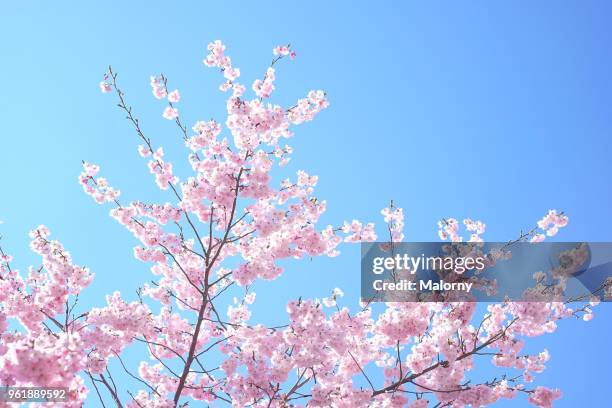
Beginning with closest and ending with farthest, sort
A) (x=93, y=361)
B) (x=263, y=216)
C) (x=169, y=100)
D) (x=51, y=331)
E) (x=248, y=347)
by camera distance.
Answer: (x=93, y=361) → (x=51, y=331) → (x=248, y=347) → (x=263, y=216) → (x=169, y=100)

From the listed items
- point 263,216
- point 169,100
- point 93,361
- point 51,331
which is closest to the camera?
point 93,361

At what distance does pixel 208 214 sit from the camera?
8.58 metres

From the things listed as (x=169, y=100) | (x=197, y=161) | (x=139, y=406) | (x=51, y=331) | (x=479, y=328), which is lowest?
(x=139, y=406)

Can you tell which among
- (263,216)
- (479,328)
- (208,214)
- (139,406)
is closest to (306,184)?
(263,216)

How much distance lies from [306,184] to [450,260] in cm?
258

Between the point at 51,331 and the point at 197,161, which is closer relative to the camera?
the point at 51,331

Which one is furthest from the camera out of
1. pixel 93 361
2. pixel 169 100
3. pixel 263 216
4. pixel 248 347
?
pixel 169 100

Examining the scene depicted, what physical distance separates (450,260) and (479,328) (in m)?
1.18

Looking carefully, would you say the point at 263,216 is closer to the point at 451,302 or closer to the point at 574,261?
the point at 451,302

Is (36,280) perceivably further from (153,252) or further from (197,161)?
(197,161)

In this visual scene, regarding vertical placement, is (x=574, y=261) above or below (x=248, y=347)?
above

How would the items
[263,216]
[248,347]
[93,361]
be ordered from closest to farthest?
1. [93,361]
2. [248,347]
3. [263,216]

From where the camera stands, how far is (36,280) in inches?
318

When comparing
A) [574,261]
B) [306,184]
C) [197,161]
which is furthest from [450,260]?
[197,161]
